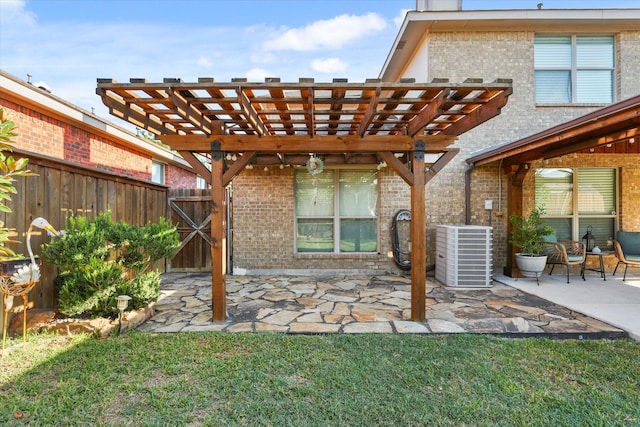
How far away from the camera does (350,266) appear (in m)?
6.76

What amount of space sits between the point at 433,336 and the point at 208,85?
3613mm

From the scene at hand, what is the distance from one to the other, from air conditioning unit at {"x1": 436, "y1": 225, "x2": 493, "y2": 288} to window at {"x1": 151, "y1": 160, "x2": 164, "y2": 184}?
8.19 m

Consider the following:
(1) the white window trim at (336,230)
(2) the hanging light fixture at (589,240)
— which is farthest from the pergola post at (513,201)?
(1) the white window trim at (336,230)

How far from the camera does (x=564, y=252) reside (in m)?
5.63

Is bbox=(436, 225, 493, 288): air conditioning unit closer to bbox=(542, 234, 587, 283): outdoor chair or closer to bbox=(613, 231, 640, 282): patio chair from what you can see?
bbox=(542, 234, 587, 283): outdoor chair

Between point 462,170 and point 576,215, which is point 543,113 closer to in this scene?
point 462,170

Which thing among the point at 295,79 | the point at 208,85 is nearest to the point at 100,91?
the point at 208,85

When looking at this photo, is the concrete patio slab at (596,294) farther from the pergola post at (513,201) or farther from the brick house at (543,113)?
the brick house at (543,113)

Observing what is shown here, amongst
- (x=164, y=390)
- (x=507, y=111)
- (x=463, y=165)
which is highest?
(x=507, y=111)

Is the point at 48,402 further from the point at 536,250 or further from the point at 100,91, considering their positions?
the point at 536,250

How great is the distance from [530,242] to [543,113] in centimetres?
307

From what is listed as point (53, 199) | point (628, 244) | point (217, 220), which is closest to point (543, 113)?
point (628, 244)

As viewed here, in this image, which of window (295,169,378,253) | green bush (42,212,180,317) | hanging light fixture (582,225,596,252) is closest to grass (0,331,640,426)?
green bush (42,212,180,317)

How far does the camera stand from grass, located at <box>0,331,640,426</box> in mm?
2121
